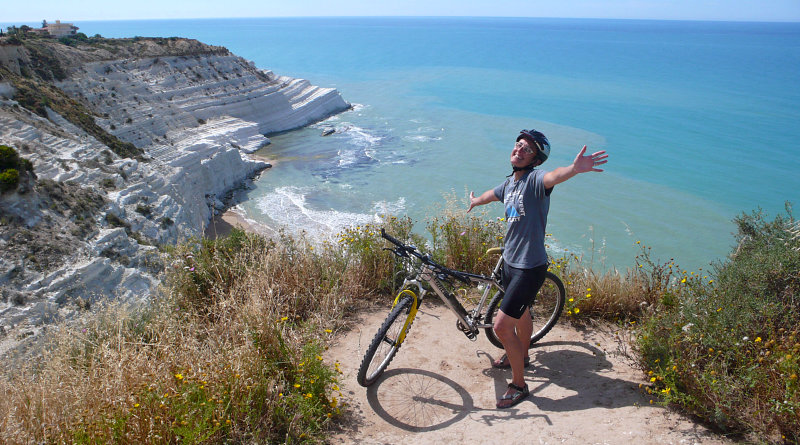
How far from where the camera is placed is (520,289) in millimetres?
3738

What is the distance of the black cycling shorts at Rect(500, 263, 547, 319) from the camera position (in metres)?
3.74

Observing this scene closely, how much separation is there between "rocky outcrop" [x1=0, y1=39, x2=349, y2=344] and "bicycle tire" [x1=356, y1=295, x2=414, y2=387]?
14.8 feet

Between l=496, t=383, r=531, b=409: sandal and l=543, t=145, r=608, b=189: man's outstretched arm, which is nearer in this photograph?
l=543, t=145, r=608, b=189: man's outstretched arm

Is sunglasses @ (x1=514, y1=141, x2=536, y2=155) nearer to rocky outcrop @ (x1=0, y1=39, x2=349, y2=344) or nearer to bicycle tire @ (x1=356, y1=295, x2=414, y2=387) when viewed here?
bicycle tire @ (x1=356, y1=295, x2=414, y2=387)

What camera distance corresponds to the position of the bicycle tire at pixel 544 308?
15.0ft

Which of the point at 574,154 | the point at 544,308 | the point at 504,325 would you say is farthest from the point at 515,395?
the point at 574,154

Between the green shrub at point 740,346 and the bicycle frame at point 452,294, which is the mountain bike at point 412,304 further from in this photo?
the green shrub at point 740,346

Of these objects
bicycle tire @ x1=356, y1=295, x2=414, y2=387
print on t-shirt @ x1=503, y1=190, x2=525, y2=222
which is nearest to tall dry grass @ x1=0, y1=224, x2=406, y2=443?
bicycle tire @ x1=356, y1=295, x2=414, y2=387

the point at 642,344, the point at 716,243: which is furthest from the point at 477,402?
the point at 716,243

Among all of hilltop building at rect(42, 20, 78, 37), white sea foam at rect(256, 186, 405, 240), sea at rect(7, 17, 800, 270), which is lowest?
white sea foam at rect(256, 186, 405, 240)

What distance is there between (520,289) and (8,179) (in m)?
12.2

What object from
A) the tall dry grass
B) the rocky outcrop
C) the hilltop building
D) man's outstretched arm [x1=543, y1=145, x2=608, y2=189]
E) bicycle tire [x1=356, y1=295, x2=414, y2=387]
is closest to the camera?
the tall dry grass

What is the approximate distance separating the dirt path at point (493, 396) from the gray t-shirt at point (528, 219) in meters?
1.24

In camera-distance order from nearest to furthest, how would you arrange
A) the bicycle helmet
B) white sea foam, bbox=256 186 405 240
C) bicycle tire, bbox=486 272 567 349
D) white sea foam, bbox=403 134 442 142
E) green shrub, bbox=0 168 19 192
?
the bicycle helmet < bicycle tire, bbox=486 272 567 349 < green shrub, bbox=0 168 19 192 < white sea foam, bbox=256 186 405 240 < white sea foam, bbox=403 134 442 142
